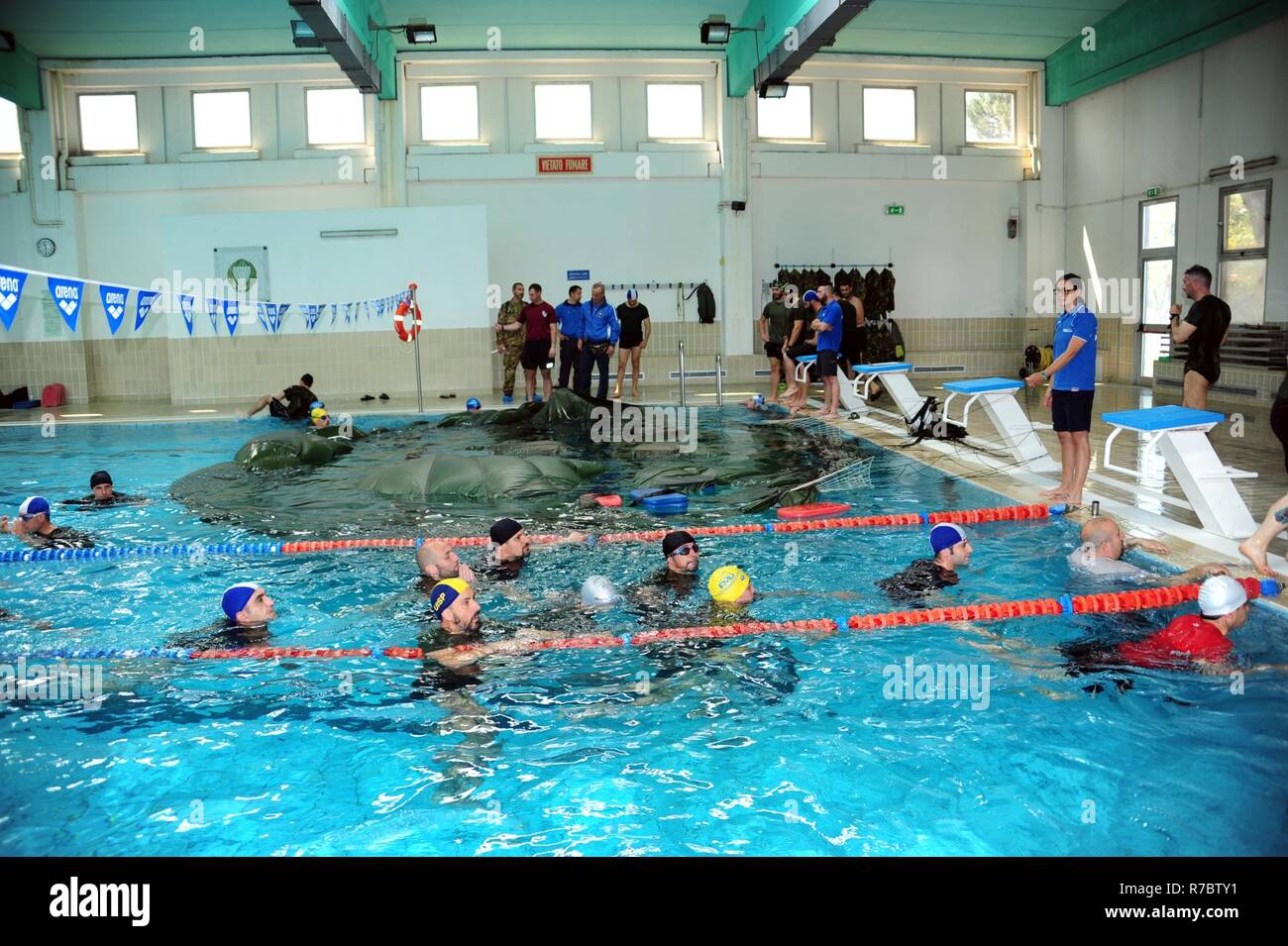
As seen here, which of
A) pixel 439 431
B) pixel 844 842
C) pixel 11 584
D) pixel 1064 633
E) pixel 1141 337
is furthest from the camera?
pixel 1141 337

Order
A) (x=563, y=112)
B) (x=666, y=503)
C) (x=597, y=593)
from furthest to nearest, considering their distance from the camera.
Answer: (x=563, y=112), (x=666, y=503), (x=597, y=593)

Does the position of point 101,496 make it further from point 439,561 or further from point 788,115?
point 788,115

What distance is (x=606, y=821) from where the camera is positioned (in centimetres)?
341

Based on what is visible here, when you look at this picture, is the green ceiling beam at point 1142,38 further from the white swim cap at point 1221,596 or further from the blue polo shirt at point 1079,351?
the white swim cap at point 1221,596

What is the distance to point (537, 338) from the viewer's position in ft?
51.4

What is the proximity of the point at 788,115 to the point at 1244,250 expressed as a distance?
7.87 meters

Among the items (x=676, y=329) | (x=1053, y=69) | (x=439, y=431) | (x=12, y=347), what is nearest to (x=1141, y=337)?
(x=1053, y=69)

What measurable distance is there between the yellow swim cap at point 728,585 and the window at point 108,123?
1644cm

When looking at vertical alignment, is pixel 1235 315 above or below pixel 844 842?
above

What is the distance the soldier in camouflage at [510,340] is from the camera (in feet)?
53.4

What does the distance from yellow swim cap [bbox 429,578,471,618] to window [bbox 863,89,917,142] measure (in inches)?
632

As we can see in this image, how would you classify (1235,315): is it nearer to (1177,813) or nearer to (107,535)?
(1177,813)

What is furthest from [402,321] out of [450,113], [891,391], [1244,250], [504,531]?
[1244,250]

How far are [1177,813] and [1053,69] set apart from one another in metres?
18.2
